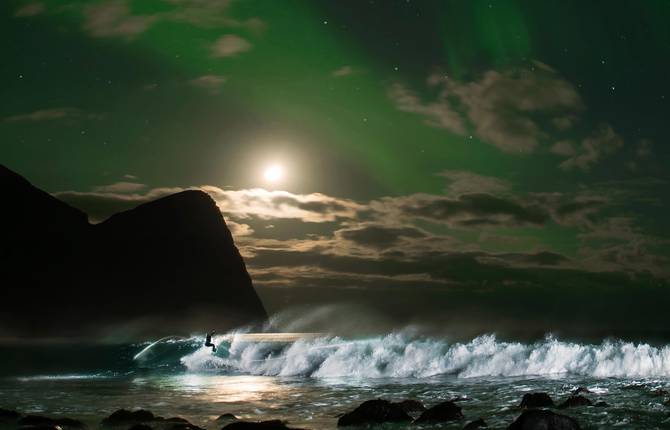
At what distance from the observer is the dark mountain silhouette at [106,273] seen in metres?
142

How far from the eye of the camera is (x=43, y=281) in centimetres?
14500

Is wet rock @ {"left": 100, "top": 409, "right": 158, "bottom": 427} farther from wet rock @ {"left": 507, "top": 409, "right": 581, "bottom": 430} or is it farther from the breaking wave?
the breaking wave

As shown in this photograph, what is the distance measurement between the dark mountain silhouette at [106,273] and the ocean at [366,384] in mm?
97577

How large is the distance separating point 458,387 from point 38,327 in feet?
435

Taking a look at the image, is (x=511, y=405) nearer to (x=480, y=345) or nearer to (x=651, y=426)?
(x=651, y=426)

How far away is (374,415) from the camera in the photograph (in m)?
17.3

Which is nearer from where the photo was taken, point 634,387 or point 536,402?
point 536,402

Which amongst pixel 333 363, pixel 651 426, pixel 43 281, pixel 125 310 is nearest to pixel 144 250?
pixel 125 310

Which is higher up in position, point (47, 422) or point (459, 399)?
point (47, 422)

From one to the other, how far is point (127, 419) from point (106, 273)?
500 ft

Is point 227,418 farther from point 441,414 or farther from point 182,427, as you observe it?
point 441,414

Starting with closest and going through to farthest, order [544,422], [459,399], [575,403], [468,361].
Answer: [544,422], [575,403], [459,399], [468,361]

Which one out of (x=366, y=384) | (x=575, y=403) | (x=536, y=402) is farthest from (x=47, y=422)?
(x=366, y=384)

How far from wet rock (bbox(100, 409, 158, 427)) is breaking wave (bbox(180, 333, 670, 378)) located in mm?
20208
